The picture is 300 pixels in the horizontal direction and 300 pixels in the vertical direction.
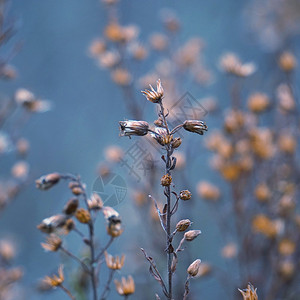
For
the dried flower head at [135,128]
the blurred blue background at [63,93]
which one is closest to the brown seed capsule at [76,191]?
the dried flower head at [135,128]

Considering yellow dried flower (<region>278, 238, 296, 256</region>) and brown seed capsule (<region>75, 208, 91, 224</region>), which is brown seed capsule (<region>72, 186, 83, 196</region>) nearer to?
brown seed capsule (<region>75, 208, 91, 224</region>)

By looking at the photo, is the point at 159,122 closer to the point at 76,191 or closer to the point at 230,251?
the point at 76,191

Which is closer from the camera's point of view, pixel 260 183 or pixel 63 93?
pixel 260 183

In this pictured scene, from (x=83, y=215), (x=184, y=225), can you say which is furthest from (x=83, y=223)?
(x=184, y=225)

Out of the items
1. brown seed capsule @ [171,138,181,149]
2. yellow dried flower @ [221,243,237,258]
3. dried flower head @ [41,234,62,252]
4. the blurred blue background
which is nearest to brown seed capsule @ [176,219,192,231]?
brown seed capsule @ [171,138,181,149]

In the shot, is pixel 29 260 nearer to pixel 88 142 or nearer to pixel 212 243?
pixel 88 142

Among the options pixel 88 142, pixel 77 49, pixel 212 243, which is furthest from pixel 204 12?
pixel 212 243
